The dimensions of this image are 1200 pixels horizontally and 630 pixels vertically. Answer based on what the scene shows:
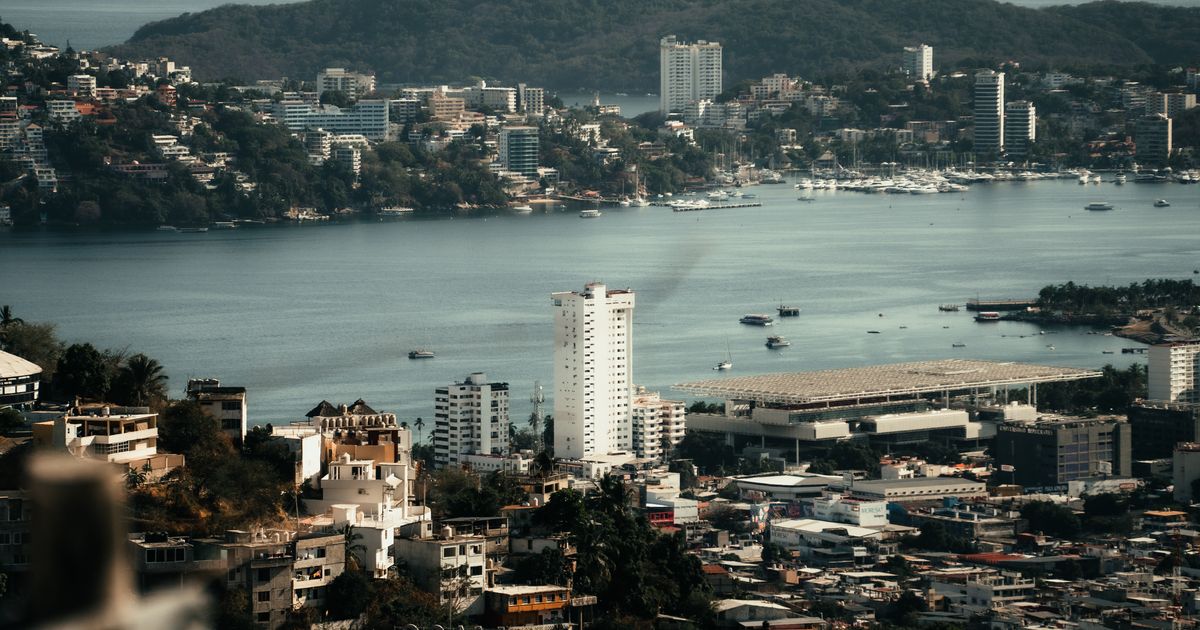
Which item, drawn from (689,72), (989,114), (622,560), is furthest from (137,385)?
(689,72)

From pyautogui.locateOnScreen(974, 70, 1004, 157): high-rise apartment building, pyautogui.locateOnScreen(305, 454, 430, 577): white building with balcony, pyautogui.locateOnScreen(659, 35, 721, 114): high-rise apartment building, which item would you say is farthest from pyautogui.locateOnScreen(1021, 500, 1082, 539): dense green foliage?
pyautogui.locateOnScreen(659, 35, 721, 114): high-rise apartment building

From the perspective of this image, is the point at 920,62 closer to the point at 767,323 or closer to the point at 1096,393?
the point at 767,323

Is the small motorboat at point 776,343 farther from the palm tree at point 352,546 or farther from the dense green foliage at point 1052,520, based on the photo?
the palm tree at point 352,546

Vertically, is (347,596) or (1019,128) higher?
(1019,128)

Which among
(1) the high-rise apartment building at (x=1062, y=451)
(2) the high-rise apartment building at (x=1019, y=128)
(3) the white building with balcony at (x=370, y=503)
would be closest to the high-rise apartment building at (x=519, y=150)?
(2) the high-rise apartment building at (x=1019, y=128)

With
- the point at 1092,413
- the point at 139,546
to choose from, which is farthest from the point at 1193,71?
the point at 139,546

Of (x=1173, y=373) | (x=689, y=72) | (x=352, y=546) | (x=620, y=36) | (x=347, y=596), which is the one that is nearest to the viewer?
(x=347, y=596)

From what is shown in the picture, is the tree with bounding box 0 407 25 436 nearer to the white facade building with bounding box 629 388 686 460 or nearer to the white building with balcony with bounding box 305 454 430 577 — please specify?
the white building with balcony with bounding box 305 454 430 577
